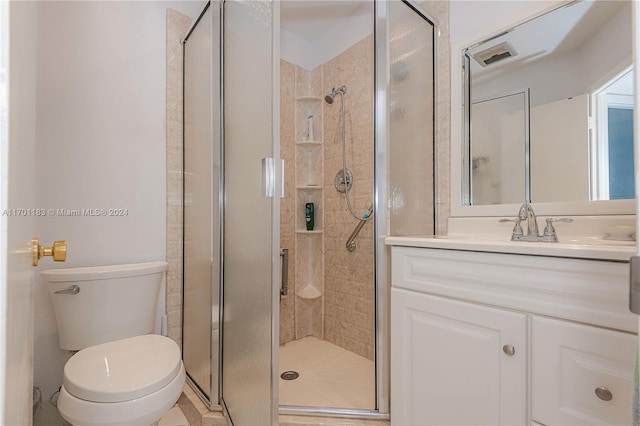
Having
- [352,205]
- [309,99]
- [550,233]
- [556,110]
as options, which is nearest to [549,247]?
[550,233]

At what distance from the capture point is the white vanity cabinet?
0.77m

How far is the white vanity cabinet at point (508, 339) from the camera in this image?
0.77 m

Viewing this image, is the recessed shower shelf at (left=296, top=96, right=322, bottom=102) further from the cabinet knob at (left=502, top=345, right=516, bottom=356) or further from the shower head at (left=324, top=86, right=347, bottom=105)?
the cabinet knob at (left=502, top=345, right=516, bottom=356)

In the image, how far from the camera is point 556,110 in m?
1.33

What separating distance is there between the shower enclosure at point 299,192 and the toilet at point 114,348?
26 cm

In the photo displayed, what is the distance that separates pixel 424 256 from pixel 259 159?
69 cm

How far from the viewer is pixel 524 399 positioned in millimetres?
889

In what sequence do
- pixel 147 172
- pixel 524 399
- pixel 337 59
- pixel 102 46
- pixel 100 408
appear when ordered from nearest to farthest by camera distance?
pixel 524 399 < pixel 100 408 < pixel 102 46 < pixel 147 172 < pixel 337 59

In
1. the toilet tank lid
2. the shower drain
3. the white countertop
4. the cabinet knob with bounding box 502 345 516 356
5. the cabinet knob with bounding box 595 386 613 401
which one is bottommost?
the shower drain

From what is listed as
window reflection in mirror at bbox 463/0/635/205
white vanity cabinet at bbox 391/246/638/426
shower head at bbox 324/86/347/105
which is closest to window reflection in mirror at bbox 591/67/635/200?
window reflection in mirror at bbox 463/0/635/205

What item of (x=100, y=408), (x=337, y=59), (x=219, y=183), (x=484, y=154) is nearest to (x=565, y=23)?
(x=484, y=154)

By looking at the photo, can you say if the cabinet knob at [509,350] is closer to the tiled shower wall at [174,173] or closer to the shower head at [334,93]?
the tiled shower wall at [174,173]

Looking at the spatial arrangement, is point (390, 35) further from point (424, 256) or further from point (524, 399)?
point (524, 399)

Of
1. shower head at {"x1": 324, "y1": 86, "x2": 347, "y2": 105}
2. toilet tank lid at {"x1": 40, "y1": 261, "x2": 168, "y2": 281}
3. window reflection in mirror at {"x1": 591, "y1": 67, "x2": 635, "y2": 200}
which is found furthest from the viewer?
shower head at {"x1": 324, "y1": 86, "x2": 347, "y2": 105}
